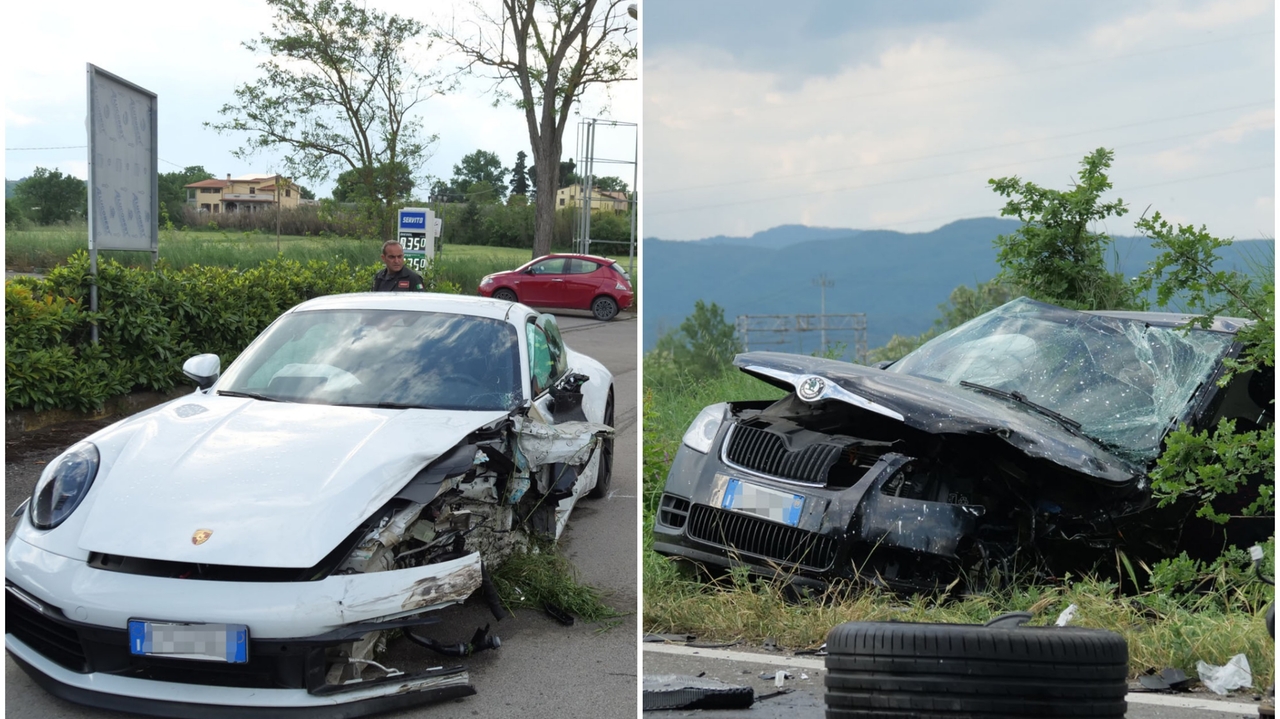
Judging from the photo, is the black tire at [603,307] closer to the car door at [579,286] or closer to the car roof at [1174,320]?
the car door at [579,286]

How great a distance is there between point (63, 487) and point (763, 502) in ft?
8.73

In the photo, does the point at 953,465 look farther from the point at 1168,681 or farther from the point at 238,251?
the point at 238,251

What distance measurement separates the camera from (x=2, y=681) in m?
3.51

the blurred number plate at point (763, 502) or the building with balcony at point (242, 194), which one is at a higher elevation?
the building with balcony at point (242, 194)

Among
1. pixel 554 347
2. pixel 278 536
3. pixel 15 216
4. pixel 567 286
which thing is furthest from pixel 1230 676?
pixel 15 216

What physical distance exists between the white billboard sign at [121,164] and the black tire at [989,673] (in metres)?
7.59

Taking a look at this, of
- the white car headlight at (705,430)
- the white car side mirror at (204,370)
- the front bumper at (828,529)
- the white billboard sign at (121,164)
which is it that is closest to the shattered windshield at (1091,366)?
the front bumper at (828,529)

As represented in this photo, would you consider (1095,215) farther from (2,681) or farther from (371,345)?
(2,681)

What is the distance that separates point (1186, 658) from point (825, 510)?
53.8 inches

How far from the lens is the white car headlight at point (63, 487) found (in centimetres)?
364

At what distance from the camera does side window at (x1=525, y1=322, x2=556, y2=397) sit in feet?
16.9

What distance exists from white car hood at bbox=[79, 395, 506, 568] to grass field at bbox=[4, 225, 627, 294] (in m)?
11.2

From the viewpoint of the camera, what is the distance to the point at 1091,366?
4992mm

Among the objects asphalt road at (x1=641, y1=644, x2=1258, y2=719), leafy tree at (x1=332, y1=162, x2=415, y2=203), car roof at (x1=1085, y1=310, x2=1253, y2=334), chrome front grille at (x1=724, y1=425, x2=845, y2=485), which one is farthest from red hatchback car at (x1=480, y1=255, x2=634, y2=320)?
asphalt road at (x1=641, y1=644, x2=1258, y2=719)
